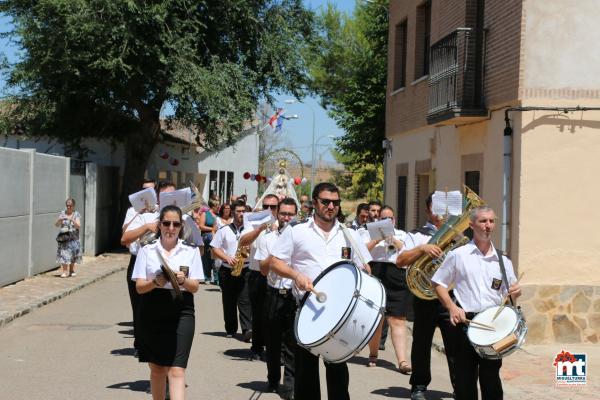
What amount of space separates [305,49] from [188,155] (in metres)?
13.6

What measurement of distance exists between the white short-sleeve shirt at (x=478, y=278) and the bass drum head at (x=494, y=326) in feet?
0.55

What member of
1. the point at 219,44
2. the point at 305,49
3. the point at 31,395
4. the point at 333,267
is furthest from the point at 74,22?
the point at 333,267

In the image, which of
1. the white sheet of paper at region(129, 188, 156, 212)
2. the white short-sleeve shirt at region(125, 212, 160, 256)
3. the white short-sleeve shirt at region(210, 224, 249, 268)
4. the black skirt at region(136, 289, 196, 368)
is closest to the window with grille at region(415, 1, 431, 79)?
the white short-sleeve shirt at region(210, 224, 249, 268)

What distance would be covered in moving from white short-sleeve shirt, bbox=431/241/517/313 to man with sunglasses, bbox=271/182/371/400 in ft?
2.28

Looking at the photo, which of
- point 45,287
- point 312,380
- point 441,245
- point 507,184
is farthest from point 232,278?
point 45,287

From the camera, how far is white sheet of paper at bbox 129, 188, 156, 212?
32.1 ft

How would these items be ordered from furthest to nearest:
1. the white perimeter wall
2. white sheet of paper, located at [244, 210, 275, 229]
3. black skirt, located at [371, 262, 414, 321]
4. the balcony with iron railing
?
1. the white perimeter wall
2. the balcony with iron railing
3. black skirt, located at [371, 262, 414, 321]
4. white sheet of paper, located at [244, 210, 275, 229]

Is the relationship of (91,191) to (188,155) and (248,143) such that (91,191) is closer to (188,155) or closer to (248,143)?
(188,155)

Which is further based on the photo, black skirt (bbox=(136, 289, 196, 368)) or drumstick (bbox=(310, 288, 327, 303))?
black skirt (bbox=(136, 289, 196, 368))

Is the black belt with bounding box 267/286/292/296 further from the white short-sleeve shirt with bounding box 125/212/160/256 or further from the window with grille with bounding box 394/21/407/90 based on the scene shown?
the window with grille with bounding box 394/21/407/90

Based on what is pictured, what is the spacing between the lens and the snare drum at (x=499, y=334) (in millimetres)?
6719

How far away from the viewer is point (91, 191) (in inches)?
1083

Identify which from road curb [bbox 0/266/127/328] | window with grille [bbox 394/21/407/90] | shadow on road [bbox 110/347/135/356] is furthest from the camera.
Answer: window with grille [bbox 394/21/407/90]

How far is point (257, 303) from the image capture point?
1091cm
